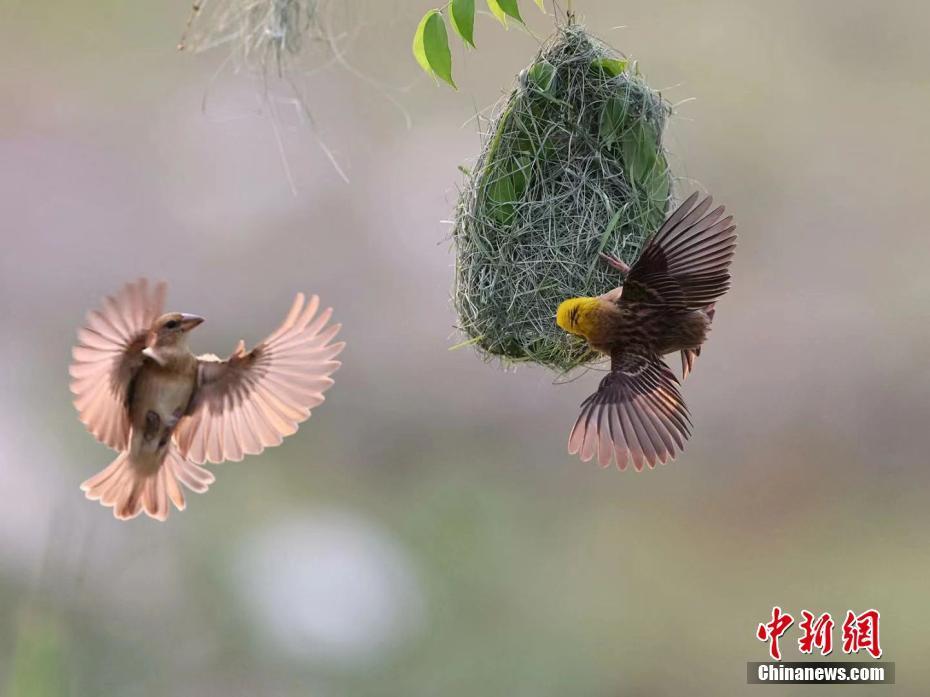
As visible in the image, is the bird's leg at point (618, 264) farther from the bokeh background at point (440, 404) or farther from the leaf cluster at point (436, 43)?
the bokeh background at point (440, 404)

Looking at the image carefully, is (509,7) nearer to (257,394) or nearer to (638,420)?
(638,420)

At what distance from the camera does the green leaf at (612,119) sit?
2.68 meters

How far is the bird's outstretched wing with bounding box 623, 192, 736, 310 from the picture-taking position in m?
2.32

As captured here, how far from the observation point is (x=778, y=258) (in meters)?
7.25

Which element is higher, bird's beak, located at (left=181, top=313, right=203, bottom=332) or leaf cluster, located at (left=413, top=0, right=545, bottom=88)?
leaf cluster, located at (left=413, top=0, right=545, bottom=88)

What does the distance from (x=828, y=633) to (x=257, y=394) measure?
3.17 meters

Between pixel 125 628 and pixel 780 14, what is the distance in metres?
6.63

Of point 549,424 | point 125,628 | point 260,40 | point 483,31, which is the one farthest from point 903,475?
point 260,40

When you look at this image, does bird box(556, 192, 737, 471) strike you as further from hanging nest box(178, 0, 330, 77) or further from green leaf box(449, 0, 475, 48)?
hanging nest box(178, 0, 330, 77)

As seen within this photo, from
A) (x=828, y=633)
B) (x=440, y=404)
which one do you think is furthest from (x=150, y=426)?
(x=440, y=404)

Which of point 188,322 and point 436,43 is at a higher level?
point 436,43

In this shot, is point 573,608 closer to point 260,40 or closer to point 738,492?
point 738,492

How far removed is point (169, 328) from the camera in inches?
101

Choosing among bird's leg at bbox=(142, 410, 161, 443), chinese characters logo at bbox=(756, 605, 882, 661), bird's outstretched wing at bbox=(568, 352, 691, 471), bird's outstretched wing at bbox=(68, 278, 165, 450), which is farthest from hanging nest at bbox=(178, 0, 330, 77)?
chinese characters logo at bbox=(756, 605, 882, 661)
